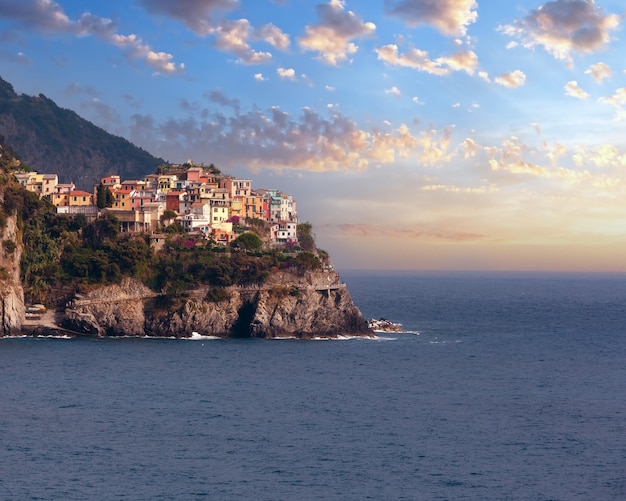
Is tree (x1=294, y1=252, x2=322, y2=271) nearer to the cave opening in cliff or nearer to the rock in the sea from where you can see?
the cave opening in cliff

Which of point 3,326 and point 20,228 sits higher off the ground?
point 20,228

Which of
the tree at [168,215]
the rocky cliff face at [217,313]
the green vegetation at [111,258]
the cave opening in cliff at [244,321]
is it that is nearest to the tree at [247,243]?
the green vegetation at [111,258]

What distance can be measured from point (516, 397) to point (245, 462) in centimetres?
2656

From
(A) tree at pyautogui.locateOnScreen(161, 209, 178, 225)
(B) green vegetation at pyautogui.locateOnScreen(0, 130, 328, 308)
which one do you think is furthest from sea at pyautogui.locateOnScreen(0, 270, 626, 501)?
(A) tree at pyautogui.locateOnScreen(161, 209, 178, 225)

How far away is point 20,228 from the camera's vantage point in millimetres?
106500

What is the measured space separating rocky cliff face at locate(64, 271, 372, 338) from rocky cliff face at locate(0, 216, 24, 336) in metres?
5.50

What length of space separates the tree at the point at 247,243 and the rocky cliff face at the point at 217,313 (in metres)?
11.6

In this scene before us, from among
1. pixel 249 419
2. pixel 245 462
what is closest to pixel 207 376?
pixel 249 419

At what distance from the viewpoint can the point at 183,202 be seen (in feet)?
420

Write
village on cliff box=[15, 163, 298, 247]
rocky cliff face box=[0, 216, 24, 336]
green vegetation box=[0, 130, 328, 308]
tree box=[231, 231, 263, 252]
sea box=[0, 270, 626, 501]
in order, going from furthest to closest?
village on cliff box=[15, 163, 298, 247] → tree box=[231, 231, 263, 252] → green vegetation box=[0, 130, 328, 308] → rocky cliff face box=[0, 216, 24, 336] → sea box=[0, 270, 626, 501]

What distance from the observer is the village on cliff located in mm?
118688

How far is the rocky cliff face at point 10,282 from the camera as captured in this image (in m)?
96.4

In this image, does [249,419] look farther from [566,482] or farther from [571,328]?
[571,328]

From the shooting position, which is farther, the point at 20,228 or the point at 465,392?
the point at 20,228
